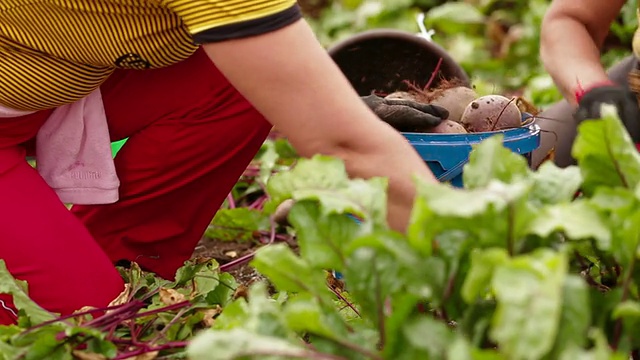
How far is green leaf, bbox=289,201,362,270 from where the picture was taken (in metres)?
1.26

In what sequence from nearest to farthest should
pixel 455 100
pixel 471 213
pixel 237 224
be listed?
pixel 471 213 → pixel 455 100 → pixel 237 224

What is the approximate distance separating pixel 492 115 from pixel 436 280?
82cm

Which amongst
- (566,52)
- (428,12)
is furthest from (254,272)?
(428,12)

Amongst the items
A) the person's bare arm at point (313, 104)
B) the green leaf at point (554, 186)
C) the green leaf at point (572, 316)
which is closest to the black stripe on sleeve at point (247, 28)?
the person's bare arm at point (313, 104)

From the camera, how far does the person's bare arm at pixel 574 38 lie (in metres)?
2.18

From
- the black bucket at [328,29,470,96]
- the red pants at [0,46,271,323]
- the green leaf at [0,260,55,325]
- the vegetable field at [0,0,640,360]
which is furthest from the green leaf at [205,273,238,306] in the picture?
the black bucket at [328,29,470,96]

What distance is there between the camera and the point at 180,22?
155 centimetres

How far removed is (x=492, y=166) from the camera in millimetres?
1275

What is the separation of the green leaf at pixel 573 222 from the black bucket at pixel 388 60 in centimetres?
133

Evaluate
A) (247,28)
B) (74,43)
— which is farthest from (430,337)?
(74,43)

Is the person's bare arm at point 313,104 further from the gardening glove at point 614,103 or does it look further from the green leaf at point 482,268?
the gardening glove at point 614,103

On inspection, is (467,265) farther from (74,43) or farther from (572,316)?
(74,43)

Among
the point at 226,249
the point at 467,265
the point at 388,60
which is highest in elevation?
the point at 467,265

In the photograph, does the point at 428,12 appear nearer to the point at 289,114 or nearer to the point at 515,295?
the point at 289,114
